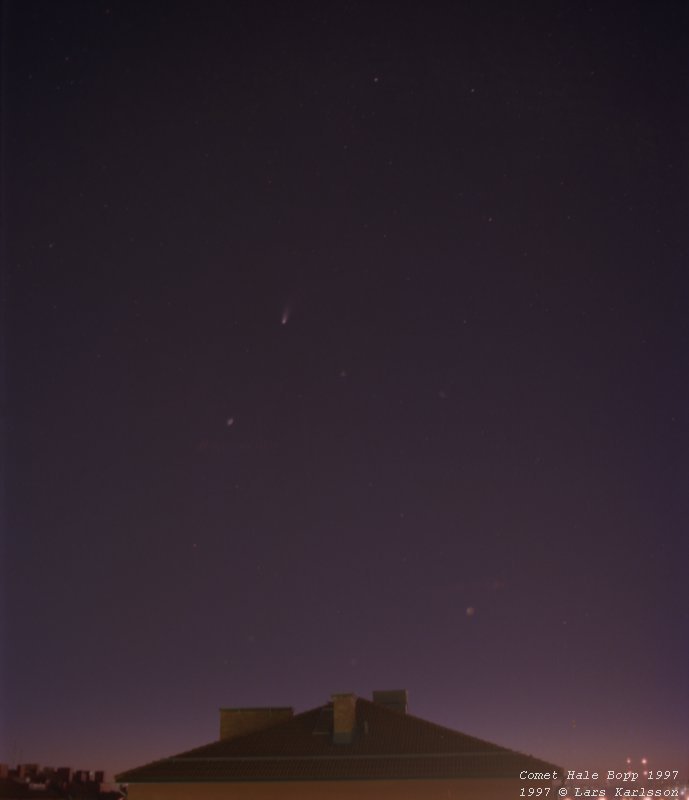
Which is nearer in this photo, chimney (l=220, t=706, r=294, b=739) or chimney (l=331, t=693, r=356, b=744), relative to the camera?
chimney (l=331, t=693, r=356, b=744)

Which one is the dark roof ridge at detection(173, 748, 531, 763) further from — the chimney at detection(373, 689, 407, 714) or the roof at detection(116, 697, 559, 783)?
the chimney at detection(373, 689, 407, 714)

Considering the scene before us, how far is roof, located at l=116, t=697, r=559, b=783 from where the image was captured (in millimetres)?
31281

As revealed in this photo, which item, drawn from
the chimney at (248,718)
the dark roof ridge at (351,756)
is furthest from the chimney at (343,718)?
the chimney at (248,718)

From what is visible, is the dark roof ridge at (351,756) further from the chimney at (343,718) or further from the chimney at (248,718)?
the chimney at (248,718)

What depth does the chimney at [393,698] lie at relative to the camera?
1677 inches

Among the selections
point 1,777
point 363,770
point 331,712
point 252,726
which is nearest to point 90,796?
point 1,777

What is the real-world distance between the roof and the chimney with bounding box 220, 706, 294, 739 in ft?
16.6

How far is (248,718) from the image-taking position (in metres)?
41.7

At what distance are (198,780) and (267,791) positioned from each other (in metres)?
2.44

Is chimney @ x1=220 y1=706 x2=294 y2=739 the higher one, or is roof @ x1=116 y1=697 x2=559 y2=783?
chimney @ x1=220 y1=706 x2=294 y2=739

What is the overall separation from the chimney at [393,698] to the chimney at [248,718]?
423 centimetres

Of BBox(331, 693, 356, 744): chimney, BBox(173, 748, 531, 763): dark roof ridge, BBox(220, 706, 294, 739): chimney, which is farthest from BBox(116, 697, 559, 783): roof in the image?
BBox(220, 706, 294, 739): chimney

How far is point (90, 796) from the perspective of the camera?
59656mm

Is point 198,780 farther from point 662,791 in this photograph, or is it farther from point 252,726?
point 662,791
